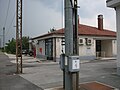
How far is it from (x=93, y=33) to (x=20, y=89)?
69.3 feet

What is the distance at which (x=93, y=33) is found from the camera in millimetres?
29438

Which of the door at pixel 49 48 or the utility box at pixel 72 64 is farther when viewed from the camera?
the door at pixel 49 48

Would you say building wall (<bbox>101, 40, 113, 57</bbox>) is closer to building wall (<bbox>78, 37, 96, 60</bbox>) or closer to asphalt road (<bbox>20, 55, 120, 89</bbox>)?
building wall (<bbox>78, 37, 96, 60</bbox>)

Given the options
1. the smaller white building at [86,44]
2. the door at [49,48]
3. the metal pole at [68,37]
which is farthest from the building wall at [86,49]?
the metal pole at [68,37]

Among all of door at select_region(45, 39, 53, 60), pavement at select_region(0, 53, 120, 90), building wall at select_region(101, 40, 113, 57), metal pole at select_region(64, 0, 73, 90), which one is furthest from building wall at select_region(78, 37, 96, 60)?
metal pole at select_region(64, 0, 73, 90)

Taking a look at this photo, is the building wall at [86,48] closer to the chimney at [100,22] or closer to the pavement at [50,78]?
the chimney at [100,22]

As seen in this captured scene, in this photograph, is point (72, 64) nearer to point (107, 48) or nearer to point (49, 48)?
point (49, 48)

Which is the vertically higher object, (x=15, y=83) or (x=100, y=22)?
(x=100, y=22)

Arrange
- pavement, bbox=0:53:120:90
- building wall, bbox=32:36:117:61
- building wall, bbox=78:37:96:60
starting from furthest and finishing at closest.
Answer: building wall, bbox=78:37:96:60 → building wall, bbox=32:36:117:61 → pavement, bbox=0:53:120:90

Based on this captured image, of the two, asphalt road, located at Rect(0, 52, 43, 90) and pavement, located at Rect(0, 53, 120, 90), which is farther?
pavement, located at Rect(0, 53, 120, 90)

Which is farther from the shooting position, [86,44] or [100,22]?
[100,22]

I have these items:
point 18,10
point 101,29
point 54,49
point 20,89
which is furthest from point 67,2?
point 101,29

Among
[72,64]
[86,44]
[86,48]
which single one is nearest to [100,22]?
[86,44]

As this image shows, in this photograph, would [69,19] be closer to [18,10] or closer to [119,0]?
[119,0]
